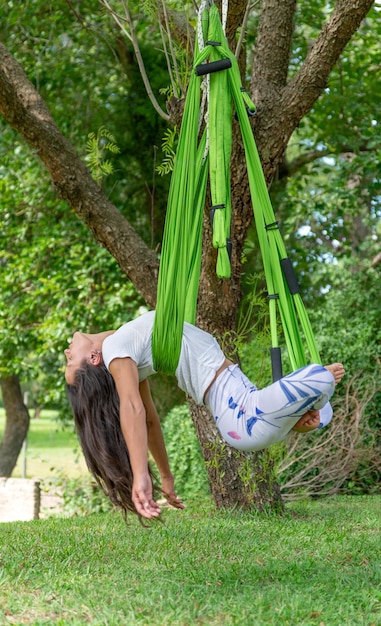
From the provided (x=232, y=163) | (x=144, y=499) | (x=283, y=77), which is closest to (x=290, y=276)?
(x=144, y=499)

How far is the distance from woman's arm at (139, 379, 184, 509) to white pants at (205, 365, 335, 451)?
295mm

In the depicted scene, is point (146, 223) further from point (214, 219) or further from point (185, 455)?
point (214, 219)

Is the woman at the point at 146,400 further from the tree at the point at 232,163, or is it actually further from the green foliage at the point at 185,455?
the green foliage at the point at 185,455

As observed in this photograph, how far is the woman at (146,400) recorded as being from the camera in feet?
8.84

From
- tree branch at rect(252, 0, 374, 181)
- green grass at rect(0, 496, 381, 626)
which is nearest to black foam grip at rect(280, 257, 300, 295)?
green grass at rect(0, 496, 381, 626)

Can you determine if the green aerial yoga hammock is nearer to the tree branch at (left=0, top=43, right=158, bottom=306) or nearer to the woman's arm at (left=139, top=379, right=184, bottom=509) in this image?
the woman's arm at (left=139, top=379, right=184, bottom=509)

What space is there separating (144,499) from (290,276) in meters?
1.01

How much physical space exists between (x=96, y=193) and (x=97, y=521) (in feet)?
7.26

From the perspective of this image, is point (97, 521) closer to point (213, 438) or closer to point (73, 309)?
point (213, 438)

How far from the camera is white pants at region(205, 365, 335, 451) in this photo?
8.71 ft

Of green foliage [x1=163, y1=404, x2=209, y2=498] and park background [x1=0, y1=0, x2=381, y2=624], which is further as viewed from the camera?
green foliage [x1=163, y1=404, x2=209, y2=498]

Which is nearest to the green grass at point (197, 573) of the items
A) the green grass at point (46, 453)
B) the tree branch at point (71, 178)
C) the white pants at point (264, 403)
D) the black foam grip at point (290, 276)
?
the white pants at point (264, 403)

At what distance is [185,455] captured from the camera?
294 inches

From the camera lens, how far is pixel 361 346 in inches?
285
